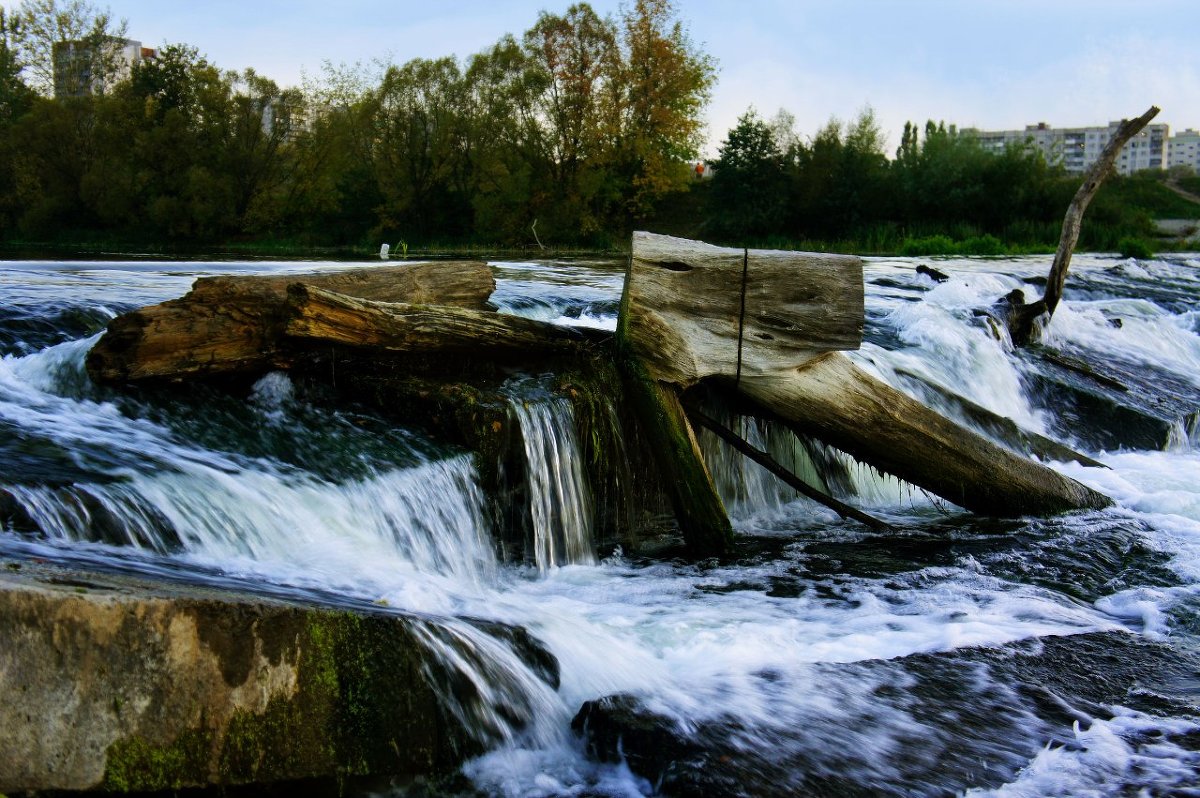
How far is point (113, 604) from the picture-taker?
2.88 m

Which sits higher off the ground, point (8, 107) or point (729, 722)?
point (8, 107)

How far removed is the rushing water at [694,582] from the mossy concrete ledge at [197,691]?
301 mm

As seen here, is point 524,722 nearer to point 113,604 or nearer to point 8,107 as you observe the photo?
point 113,604

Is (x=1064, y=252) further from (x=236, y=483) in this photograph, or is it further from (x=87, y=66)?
(x=87, y=66)

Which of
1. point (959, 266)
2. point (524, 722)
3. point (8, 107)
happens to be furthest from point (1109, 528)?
point (8, 107)

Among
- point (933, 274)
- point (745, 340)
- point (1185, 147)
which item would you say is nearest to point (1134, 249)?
point (933, 274)

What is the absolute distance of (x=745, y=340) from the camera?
6070 mm

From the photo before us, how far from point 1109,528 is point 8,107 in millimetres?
46431

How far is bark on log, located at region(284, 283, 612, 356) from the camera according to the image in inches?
225

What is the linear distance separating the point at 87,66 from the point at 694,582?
48.2 meters

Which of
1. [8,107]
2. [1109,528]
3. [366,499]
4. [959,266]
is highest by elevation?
[8,107]

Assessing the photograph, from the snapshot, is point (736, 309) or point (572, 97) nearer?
point (736, 309)

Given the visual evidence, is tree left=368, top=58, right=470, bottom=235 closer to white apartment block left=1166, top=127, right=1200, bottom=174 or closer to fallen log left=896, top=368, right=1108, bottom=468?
fallen log left=896, top=368, right=1108, bottom=468

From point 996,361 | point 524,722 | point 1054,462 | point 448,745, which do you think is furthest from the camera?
point 996,361
